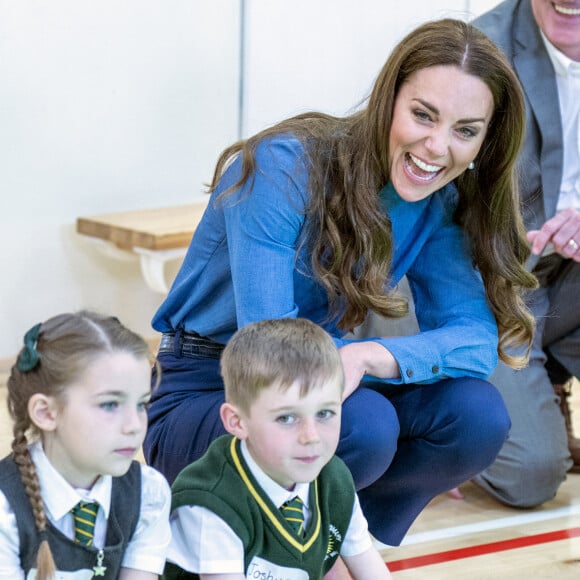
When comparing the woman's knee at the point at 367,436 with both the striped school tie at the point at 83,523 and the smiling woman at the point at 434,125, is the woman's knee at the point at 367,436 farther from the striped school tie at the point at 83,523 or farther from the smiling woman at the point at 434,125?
the striped school tie at the point at 83,523

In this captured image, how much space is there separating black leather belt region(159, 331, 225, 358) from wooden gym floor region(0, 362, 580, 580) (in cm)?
58

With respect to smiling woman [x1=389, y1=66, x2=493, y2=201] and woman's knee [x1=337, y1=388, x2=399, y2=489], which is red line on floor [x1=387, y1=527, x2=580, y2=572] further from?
smiling woman [x1=389, y1=66, x2=493, y2=201]

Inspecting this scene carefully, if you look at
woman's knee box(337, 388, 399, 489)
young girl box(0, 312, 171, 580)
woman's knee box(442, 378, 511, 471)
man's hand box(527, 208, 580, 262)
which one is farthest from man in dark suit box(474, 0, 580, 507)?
young girl box(0, 312, 171, 580)

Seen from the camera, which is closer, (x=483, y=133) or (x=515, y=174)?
(x=483, y=133)

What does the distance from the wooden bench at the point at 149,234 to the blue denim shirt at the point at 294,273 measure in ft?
3.82

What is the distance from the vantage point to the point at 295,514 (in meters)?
1.77

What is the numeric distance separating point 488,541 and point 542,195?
2.63 feet

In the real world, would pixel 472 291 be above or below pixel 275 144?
below

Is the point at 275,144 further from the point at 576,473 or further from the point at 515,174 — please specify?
the point at 576,473

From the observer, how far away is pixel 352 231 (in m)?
A: 2.08

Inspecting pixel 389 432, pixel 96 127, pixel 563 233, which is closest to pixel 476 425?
pixel 389 432

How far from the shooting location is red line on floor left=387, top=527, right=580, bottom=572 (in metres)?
2.43

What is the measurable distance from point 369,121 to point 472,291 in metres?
0.40

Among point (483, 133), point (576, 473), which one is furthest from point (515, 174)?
point (576, 473)
